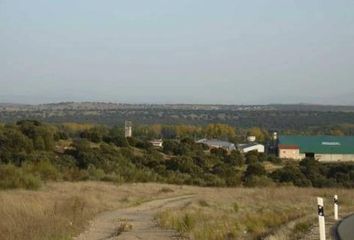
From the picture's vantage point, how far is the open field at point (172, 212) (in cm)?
1803

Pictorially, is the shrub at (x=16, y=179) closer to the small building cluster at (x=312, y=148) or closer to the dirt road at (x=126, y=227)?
the dirt road at (x=126, y=227)

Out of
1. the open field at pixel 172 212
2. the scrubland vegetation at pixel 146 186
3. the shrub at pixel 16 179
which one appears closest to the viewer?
the open field at pixel 172 212

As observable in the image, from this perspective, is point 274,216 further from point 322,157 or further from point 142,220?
point 322,157

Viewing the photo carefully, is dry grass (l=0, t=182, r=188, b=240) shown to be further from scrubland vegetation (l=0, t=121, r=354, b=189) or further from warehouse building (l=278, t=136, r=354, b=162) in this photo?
warehouse building (l=278, t=136, r=354, b=162)

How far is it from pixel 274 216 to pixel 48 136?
37161 millimetres

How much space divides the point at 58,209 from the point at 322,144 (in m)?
93.4

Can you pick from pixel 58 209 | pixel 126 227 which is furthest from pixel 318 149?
pixel 126 227

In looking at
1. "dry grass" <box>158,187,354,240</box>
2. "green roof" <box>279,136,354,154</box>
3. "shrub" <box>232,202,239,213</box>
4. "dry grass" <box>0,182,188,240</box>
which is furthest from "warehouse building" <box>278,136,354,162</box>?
"shrub" <box>232,202,239,213</box>

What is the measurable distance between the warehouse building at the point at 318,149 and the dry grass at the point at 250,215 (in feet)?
210

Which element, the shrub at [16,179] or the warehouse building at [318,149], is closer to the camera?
the shrub at [16,179]

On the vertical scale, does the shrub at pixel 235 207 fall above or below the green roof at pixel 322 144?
above

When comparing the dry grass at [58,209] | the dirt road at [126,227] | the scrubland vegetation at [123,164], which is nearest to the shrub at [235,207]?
the dirt road at [126,227]

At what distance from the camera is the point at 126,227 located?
72.4 feet

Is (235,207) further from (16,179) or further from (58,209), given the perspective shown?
(16,179)
